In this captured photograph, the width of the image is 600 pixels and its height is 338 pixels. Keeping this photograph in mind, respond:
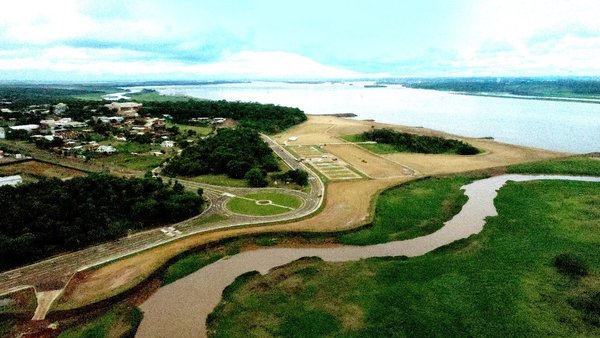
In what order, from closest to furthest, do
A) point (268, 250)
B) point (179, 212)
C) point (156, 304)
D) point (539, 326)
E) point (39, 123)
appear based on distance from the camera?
point (539, 326), point (156, 304), point (268, 250), point (179, 212), point (39, 123)

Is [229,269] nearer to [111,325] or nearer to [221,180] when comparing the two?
[111,325]

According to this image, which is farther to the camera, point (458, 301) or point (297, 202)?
point (297, 202)

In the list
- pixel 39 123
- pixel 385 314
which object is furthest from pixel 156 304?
pixel 39 123

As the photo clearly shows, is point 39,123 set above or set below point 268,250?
above

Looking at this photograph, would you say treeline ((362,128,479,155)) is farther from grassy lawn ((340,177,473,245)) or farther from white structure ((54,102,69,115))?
white structure ((54,102,69,115))

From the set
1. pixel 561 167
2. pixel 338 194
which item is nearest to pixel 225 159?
pixel 338 194

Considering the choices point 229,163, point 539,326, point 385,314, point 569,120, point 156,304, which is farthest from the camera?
point 569,120

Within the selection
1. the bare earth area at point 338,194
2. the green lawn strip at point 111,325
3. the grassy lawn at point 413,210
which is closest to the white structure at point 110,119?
the bare earth area at point 338,194

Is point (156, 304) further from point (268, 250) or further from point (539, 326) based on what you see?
point (539, 326)
